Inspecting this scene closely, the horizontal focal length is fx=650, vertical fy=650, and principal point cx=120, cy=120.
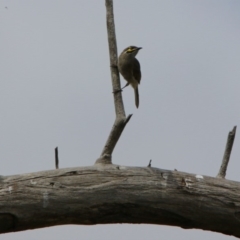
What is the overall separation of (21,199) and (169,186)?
102cm

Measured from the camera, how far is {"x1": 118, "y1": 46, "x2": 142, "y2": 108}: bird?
7578mm

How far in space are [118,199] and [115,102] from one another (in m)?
0.86

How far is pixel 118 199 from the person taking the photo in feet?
14.2

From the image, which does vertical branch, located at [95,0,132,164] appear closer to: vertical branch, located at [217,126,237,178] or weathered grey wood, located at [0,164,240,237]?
weathered grey wood, located at [0,164,240,237]

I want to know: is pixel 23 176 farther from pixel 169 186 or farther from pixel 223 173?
pixel 223 173

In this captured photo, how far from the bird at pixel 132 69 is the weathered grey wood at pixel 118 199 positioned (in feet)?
9.83

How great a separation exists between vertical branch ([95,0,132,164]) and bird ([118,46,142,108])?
2.12 m

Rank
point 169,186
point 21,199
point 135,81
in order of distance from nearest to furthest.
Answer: point 21,199 < point 169,186 < point 135,81

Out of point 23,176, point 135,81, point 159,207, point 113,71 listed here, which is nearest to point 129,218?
point 159,207

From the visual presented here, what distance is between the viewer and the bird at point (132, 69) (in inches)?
298

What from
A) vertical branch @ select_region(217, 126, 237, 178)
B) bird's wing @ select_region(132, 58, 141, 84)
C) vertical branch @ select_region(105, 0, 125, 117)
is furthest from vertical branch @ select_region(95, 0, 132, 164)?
bird's wing @ select_region(132, 58, 141, 84)

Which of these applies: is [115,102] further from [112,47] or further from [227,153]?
[227,153]

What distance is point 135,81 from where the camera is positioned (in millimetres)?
8062

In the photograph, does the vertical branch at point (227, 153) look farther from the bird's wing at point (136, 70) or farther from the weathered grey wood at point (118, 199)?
the bird's wing at point (136, 70)
